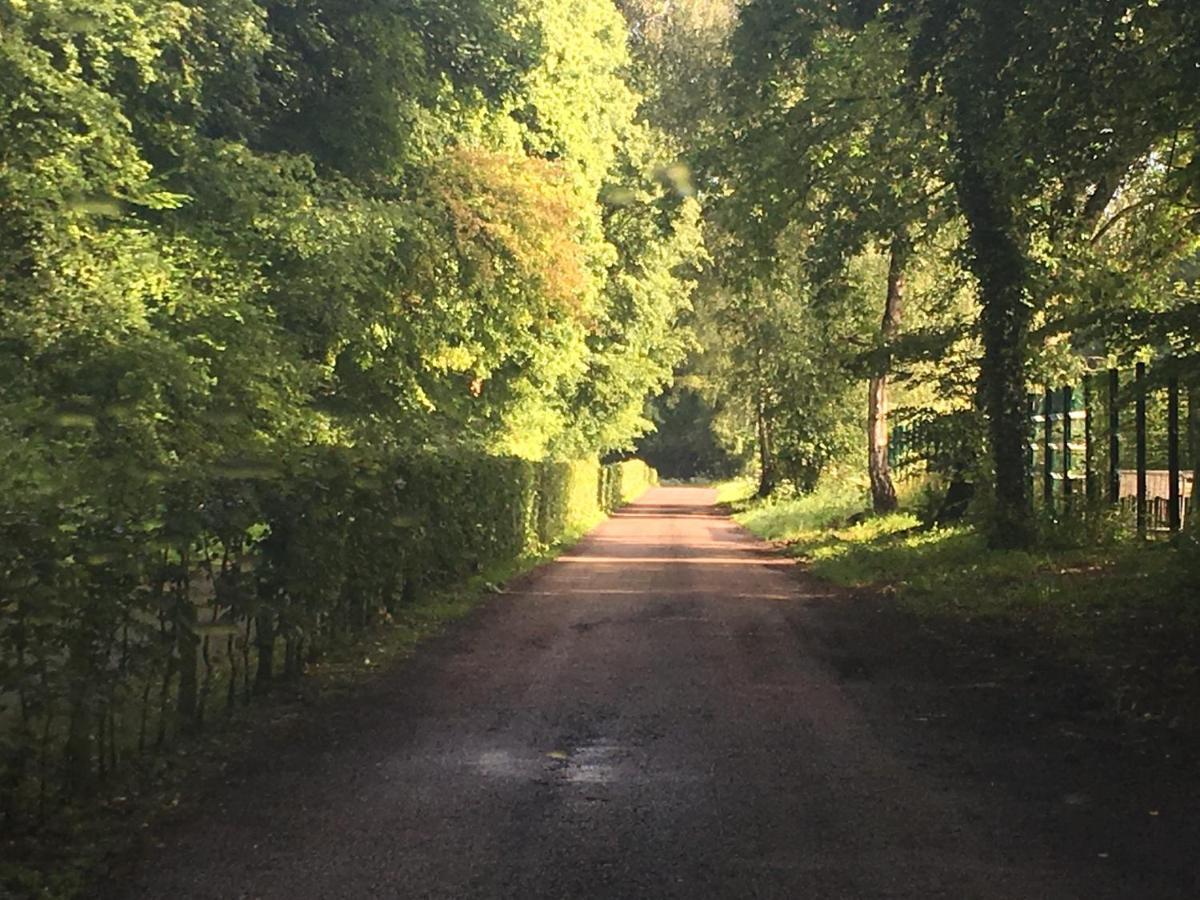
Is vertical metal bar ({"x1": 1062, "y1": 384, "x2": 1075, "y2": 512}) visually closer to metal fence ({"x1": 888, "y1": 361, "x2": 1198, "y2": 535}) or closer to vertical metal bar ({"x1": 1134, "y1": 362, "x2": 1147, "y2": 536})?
metal fence ({"x1": 888, "y1": 361, "x2": 1198, "y2": 535})

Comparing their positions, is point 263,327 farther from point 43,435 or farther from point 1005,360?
point 1005,360

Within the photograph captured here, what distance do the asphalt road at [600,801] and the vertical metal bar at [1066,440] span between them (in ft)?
35.1

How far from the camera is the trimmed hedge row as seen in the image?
19.8 ft

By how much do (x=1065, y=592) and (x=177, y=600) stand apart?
416 inches

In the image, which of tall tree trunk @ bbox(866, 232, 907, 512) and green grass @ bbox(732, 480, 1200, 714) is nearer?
green grass @ bbox(732, 480, 1200, 714)

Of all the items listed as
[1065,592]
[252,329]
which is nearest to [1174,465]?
[1065,592]

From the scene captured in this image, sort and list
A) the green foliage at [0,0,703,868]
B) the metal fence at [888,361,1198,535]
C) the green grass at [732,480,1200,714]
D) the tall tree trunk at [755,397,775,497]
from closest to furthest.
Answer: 1. the green foliage at [0,0,703,868]
2. the green grass at [732,480,1200,714]
3. the metal fence at [888,361,1198,535]
4. the tall tree trunk at [755,397,775,497]

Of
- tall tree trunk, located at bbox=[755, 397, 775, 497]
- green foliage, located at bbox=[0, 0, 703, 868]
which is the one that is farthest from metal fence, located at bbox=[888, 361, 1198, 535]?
tall tree trunk, located at bbox=[755, 397, 775, 497]

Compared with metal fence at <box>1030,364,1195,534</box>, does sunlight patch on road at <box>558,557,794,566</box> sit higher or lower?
lower

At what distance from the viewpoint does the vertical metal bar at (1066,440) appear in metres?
20.9

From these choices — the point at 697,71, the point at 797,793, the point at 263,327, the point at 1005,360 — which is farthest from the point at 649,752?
the point at 697,71

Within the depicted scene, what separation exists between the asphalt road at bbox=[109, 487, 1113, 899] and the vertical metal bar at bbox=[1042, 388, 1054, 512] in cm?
1208

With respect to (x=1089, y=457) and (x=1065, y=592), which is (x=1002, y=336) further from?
(x=1065, y=592)

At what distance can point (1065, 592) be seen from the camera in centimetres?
1477
